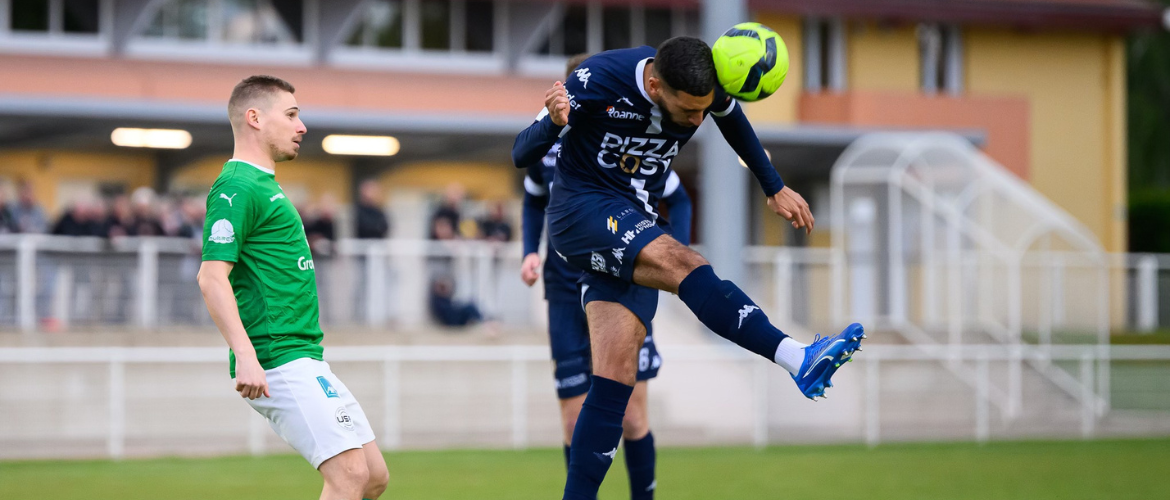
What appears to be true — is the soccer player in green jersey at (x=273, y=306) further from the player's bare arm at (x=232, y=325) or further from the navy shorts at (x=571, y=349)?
the navy shorts at (x=571, y=349)

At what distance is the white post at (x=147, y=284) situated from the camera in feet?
52.3

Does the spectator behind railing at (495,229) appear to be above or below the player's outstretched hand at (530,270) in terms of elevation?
above

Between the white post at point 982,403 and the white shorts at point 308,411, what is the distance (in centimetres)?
1160

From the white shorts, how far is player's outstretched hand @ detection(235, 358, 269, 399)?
0.16m

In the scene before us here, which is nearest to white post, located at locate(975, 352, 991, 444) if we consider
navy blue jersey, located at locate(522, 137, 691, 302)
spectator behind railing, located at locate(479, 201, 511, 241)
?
spectator behind railing, located at locate(479, 201, 511, 241)

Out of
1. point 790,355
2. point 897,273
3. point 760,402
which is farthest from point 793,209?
point 897,273

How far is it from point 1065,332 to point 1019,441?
3.20m

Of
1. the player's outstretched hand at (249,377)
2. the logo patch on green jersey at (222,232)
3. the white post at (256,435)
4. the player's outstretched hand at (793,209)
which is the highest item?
the player's outstretched hand at (793,209)

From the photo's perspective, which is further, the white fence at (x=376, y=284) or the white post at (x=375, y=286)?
the white post at (x=375, y=286)

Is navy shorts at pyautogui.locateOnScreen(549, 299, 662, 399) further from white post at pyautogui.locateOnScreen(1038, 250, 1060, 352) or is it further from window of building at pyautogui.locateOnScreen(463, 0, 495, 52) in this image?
window of building at pyautogui.locateOnScreen(463, 0, 495, 52)

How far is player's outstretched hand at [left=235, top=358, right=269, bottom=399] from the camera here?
14.5ft

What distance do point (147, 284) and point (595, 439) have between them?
1207cm

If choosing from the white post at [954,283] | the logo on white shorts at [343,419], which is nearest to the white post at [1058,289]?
the white post at [954,283]

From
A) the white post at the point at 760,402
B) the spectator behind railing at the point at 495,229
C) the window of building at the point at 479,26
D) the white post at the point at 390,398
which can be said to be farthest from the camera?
the window of building at the point at 479,26
